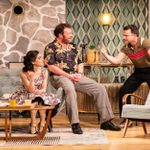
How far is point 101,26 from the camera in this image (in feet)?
35.8

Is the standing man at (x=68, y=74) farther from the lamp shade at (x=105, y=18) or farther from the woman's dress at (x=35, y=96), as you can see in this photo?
the lamp shade at (x=105, y=18)

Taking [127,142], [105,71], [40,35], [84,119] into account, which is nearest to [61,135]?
[127,142]

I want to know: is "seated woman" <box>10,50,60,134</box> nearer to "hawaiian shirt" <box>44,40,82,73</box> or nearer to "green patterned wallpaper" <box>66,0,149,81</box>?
"hawaiian shirt" <box>44,40,82,73</box>

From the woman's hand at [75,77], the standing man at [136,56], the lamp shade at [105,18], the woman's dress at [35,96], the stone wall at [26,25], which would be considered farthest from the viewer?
the lamp shade at [105,18]

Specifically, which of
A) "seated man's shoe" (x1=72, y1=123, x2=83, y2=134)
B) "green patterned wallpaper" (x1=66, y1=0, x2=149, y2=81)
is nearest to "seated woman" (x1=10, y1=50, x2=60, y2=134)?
"seated man's shoe" (x1=72, y1=123, x2=83, y2=134)

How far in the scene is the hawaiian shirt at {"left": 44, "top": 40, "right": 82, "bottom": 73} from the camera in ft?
19.4

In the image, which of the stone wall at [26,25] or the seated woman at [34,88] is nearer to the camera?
the seated woman at [34,88]

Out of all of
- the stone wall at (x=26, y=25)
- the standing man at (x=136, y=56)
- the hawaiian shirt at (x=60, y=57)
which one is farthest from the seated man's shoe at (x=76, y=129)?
the stone wall at (x=26, y=25)

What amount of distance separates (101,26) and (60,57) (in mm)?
5137

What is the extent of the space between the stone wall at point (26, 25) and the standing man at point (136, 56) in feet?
9.97

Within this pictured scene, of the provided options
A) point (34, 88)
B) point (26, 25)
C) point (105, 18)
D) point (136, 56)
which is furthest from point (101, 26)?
Result: point (34, 88)

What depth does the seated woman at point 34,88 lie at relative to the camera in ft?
18.2

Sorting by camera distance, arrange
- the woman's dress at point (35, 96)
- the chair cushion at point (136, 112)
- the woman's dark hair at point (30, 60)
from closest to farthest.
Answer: the chair cushion at point (136, 112)
the woman's dress at point (35, 96)
the woman's dark hair at point (30, 60)

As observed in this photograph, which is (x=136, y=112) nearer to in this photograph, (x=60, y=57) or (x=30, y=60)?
(x=60, y=57)
